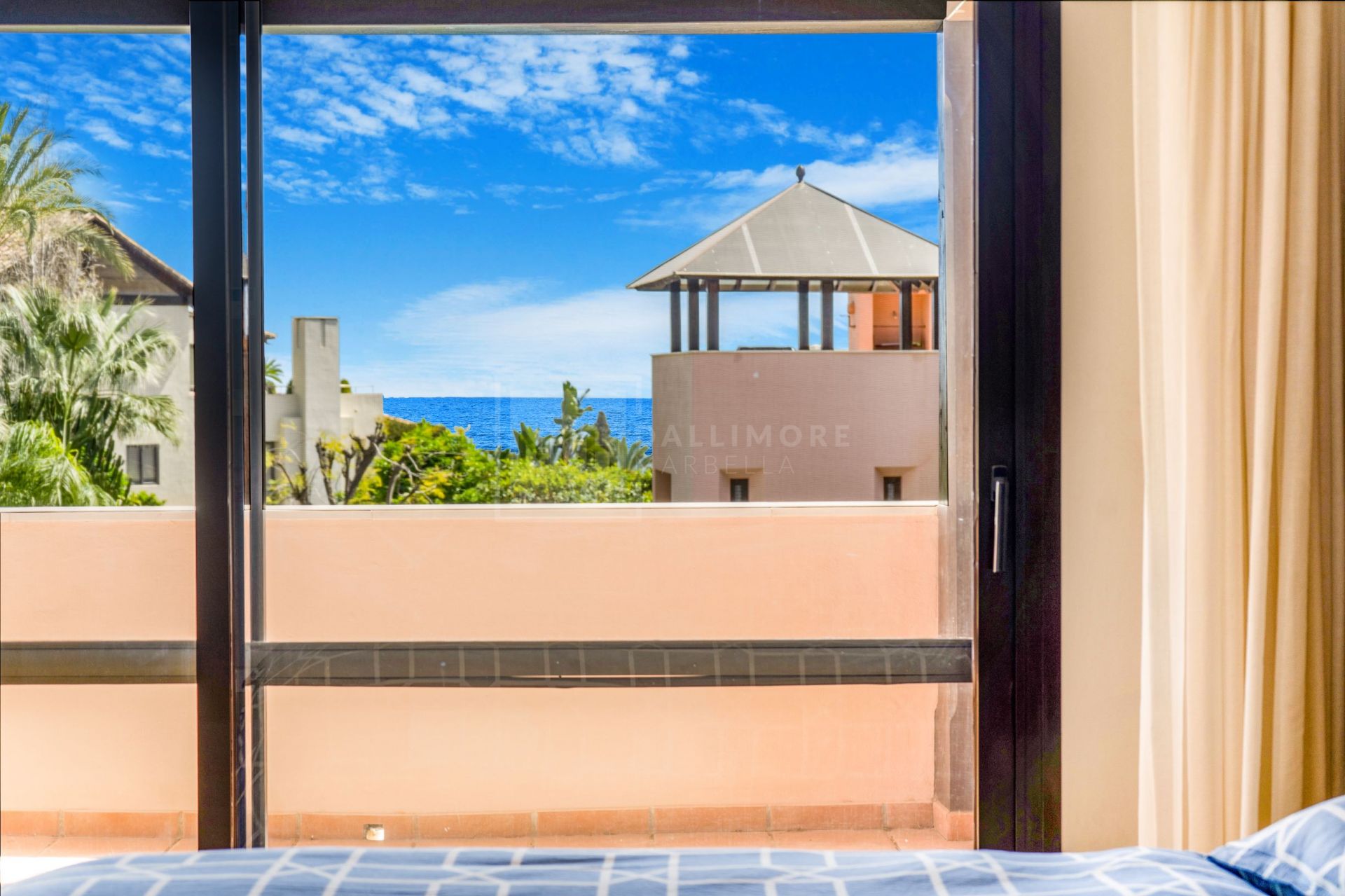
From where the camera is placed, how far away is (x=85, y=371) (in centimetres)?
179

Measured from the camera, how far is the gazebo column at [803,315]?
1.82 metres

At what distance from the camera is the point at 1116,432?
1744 mm

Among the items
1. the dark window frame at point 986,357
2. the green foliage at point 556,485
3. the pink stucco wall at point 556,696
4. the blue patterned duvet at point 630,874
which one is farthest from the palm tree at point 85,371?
the blue patterned duvet at point 630,874

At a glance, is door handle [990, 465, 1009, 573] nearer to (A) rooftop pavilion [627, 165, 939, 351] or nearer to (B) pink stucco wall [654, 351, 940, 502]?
(B) pink stucco wall [654, 351, 940, 502]

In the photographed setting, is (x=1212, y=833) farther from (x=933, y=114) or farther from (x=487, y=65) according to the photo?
(x=487, y=65)

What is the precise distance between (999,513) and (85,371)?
1888 mm

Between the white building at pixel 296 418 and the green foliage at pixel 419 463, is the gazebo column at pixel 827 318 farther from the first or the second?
the white building at pixel 296 418

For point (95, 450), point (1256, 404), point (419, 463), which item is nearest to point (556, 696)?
point (419, 463)

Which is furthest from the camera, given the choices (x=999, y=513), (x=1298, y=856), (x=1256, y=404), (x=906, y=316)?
(x=906, y=316)

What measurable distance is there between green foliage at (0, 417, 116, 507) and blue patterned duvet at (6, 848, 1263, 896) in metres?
0.96

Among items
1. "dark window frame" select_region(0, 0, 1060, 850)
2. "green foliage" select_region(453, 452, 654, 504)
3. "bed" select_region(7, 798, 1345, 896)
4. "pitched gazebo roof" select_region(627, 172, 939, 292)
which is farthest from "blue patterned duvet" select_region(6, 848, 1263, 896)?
"pitched gazebo roof" select_region(627, 172, 939, 292)

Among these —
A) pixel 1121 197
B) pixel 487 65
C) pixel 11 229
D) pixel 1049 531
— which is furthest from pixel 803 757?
pixel 11 229

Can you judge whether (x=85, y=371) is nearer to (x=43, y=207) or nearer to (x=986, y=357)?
(x=43, y=207)

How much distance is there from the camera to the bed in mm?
1001
